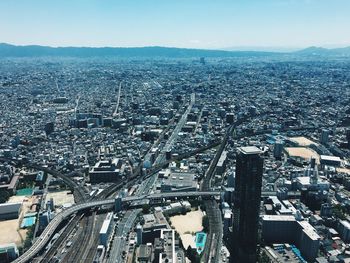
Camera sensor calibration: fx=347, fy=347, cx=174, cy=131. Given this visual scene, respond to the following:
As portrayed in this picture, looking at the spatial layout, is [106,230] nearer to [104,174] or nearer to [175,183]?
[175,183]

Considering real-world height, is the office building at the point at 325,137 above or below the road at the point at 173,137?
above

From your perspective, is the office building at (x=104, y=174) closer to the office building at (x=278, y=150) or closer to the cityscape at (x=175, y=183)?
the cityscape at (x=175, y=183)

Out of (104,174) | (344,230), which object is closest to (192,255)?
(344,230)

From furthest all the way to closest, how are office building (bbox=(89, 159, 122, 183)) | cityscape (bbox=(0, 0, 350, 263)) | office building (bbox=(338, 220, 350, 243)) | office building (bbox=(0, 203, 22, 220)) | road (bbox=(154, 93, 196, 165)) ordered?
road (bbox=(154, 93, 196, 165)) < office building (bbox=(89, 159, 122, 183)) < office building (bbox=(0, 203, 22, 220)) < office building (bbox=(338, 220, 350, 243)) < cityscape (bbox=(0, 0, 350, 263))

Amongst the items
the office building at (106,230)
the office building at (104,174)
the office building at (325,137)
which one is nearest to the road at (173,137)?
the office building at (104,174)

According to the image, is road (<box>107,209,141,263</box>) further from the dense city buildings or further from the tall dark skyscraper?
the tall dark skyscraper

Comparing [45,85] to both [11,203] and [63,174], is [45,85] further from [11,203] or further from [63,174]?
[11,203]

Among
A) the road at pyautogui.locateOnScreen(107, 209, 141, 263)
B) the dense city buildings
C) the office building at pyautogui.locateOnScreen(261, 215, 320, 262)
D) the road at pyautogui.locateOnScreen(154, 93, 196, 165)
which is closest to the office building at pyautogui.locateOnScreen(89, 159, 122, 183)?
the dense city buildings
